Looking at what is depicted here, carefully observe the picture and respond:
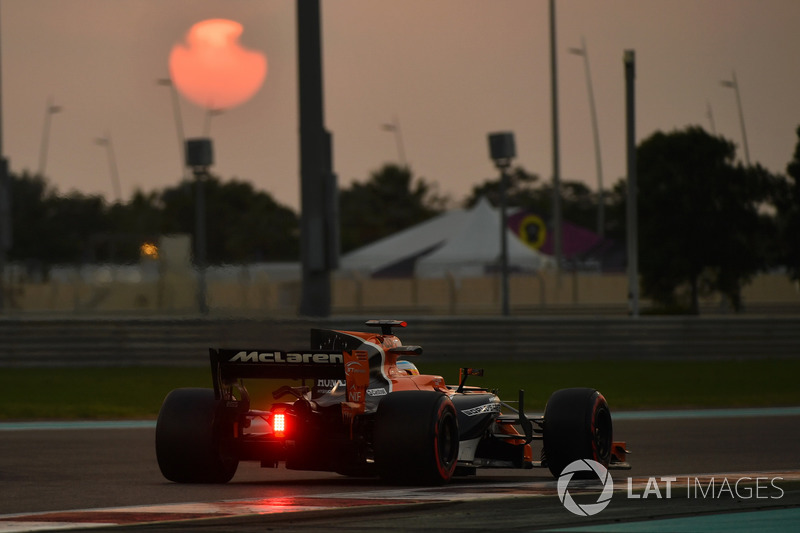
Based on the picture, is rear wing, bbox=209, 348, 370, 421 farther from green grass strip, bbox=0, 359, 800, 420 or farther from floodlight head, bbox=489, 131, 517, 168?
floodlight head, bbox=489, 131, 517, 168

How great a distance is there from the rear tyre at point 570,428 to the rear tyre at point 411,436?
101cm

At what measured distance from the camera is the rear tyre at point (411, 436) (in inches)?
412

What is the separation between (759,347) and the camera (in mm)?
28125

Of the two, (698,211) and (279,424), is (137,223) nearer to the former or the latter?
(698,211)

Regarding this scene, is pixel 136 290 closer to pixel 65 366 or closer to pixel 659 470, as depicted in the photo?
pixel 65 366

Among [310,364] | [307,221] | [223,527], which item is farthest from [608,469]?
[307,221]

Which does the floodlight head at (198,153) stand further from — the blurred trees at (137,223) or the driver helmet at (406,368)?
the driver helmet at (406,368)

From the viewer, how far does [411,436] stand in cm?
1048

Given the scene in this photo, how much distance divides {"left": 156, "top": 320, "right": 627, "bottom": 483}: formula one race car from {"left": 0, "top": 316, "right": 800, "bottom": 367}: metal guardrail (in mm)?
12202

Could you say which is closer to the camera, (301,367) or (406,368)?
(301,367)

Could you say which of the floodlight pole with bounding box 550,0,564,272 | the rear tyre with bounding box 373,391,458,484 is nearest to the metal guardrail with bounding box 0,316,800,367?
the rear tyre with bounding box 373,391,458,484

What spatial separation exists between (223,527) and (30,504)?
210 cm

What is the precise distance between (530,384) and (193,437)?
12454 millimetres

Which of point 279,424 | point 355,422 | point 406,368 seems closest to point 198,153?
point 406,368
